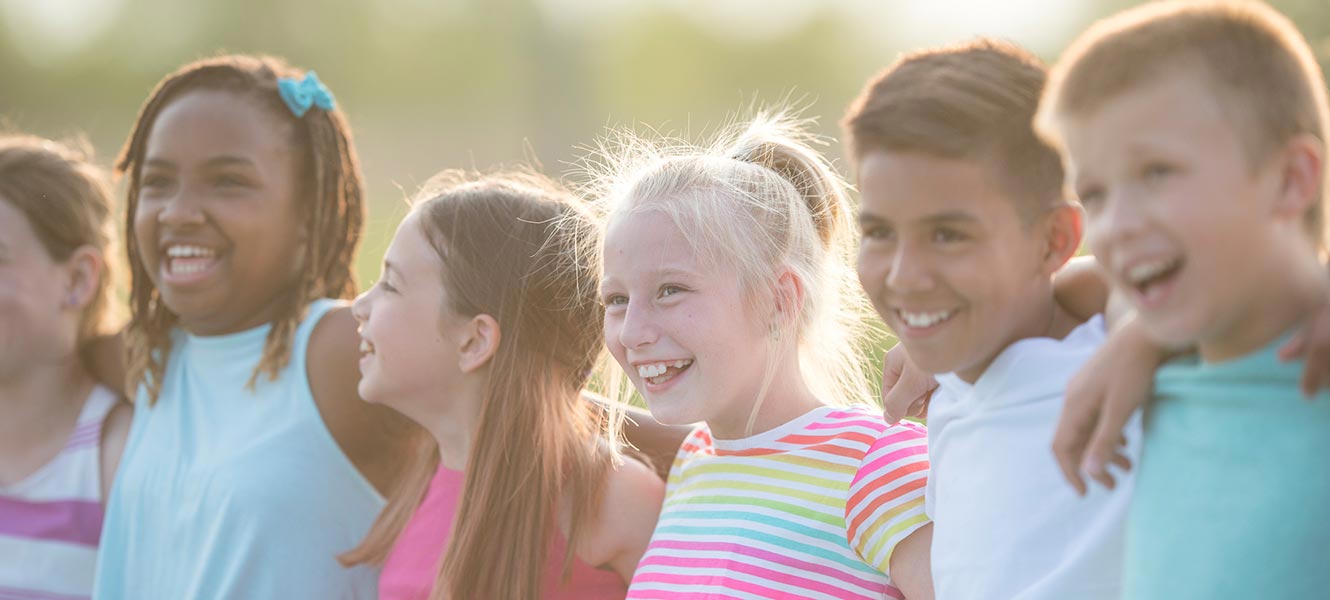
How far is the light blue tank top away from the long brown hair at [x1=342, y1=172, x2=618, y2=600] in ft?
0.46

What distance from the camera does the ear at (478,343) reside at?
2.96 meters

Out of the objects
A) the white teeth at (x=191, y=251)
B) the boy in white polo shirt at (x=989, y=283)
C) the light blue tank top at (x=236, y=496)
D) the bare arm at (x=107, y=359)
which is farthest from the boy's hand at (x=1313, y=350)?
the bare arm at (x=107, y=359)

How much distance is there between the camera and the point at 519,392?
2.89 m

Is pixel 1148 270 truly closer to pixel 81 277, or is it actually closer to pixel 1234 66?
pixel 1234 66

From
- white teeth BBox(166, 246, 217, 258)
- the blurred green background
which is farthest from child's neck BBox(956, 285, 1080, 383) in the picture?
the blurred green background

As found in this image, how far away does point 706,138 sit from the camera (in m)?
2.86

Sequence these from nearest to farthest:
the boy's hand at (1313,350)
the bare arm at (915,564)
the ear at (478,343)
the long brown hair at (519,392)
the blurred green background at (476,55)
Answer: the boy's hand at (1313,350) < the bare arm at (915,564) < the long brown hair at (519,392) < the ear at (478,343) < the blurred green background at (476,55)

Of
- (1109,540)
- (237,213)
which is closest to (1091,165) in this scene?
(1109,540)

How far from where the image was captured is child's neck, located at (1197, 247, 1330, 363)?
1449 mm

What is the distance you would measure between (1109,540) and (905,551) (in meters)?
0.52

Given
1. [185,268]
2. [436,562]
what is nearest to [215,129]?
[185,268]

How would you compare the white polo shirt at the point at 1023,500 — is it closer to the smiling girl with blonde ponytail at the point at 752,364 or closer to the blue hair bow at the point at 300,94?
the smiling girl with blonde ponytail at the point at 752,364

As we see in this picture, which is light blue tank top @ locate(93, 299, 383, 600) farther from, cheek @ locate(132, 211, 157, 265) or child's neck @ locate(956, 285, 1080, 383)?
child's neck @ locate(956, 285, 1080, 383)

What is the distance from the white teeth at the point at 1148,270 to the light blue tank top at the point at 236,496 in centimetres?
222
